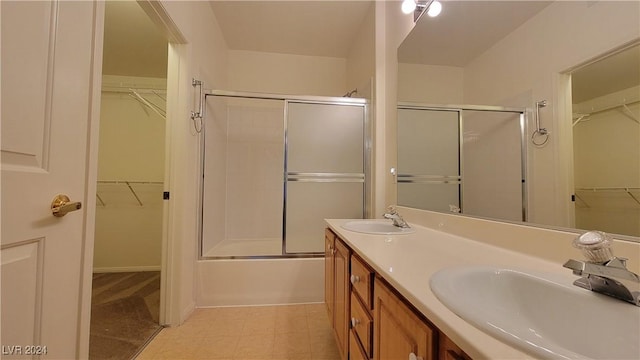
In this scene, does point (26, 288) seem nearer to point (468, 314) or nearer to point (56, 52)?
point (56, 52)

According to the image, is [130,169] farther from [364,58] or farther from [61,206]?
[364,58]

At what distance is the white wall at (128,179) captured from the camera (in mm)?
2670

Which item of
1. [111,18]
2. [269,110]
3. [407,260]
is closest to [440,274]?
[407,260]

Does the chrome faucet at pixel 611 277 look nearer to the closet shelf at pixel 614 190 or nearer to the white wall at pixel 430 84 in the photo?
the closet shelf at pixel 614 190

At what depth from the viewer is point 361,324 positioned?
873mm

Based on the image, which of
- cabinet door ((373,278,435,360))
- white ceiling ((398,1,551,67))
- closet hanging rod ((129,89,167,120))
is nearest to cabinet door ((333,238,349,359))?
cabinet door ((373,278,435,360))

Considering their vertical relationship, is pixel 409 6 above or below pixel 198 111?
above

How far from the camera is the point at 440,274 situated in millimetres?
556

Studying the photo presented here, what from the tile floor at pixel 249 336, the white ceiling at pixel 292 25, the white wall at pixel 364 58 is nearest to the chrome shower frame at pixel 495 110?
the white wall at pixel 364 58

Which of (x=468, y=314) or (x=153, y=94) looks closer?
(x=468, y=314)

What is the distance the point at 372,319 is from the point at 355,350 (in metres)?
0.27

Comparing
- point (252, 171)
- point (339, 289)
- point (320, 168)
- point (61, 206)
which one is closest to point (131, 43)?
point (252, 171)

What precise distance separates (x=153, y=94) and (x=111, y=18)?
3.06 ft

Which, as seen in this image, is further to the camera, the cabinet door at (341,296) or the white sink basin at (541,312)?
the cabinet door at (341,296)
